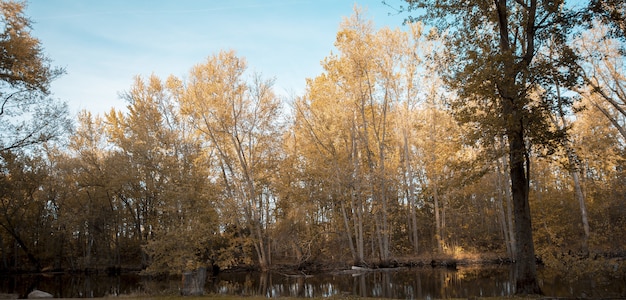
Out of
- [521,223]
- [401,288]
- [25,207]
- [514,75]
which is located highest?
[514,75]

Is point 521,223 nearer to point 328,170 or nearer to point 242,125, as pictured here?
point 328,170

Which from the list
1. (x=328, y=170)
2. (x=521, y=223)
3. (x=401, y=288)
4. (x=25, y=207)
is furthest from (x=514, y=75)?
(x=25, y=207)

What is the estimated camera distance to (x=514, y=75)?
34.2ft

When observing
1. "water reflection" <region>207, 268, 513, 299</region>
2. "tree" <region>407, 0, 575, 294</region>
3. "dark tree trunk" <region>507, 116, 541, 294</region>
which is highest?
"tree" <region>407, 0, 575, 294</region>

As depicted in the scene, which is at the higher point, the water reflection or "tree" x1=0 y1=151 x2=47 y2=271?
"tree" x1=0 y1=151 x2=47 y2=271

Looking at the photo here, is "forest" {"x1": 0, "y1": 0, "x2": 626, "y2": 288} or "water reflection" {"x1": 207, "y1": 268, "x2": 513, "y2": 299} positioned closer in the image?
"water reflection" {"x1": 207, "y1": 268, "x2": 513, "y2": 299}

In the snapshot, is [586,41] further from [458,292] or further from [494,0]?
[458,292]

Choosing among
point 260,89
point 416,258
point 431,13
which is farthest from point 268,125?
point 431,13

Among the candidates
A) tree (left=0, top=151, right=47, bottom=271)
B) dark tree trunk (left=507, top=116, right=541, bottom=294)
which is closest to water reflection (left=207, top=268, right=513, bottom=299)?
dark tree trunk (left=507, top=116, right=541, bottom=294)

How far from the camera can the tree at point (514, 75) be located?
1020 cm

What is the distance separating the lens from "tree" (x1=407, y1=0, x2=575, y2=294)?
10.2m

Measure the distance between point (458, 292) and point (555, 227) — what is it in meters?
14.5

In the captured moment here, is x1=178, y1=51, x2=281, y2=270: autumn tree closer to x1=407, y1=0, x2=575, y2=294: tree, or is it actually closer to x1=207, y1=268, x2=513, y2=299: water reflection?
x1=207, y1=268, x2=513, y2=299: water reflection

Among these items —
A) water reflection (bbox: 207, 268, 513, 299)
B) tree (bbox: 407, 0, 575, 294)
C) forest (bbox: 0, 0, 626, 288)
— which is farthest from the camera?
forest (bbox: 0, 0, 626, 288)
